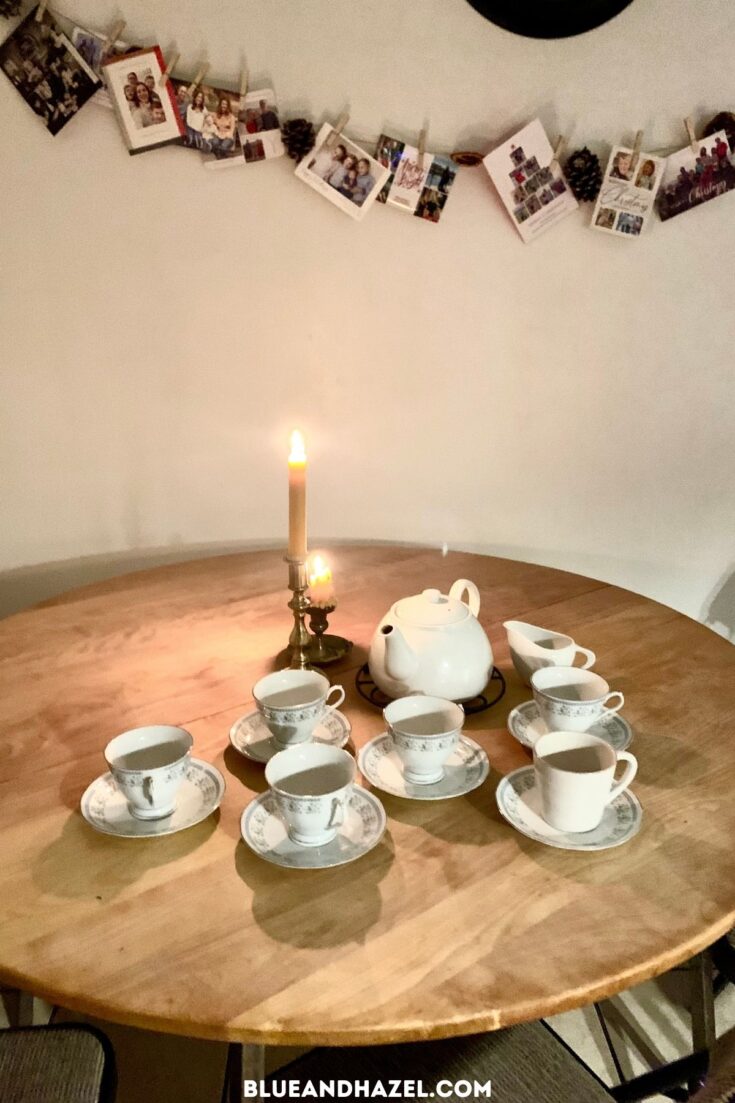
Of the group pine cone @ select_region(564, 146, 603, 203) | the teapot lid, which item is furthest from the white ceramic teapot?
pine cone @ select_region(564, 146, 603, 203)

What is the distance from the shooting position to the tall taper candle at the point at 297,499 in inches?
42.6

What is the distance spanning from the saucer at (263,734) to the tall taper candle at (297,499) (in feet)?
0.77

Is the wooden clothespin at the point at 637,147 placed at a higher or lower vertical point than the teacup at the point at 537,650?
higher

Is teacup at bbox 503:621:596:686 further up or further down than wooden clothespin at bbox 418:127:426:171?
further down

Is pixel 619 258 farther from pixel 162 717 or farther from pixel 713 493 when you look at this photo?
pixel 162 717

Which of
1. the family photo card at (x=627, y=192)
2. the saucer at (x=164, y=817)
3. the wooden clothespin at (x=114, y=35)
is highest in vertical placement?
the wooden clothespin at (x=114, y=35)

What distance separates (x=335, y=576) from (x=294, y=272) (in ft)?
2.19

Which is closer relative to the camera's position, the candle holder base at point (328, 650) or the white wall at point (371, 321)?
the candle holder base at point (328, 650)

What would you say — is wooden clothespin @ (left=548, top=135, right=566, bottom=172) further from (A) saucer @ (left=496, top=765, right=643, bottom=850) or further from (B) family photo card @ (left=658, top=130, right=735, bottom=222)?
(A) saucer @ (left=496, top=765, right=643, bottom=850)

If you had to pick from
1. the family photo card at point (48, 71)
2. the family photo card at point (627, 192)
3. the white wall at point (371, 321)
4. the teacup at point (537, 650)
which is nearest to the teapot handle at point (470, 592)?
the teacup at point (537, 650)

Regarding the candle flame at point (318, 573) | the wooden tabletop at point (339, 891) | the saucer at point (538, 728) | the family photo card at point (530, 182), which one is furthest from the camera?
the family photo card at point (530, 182)

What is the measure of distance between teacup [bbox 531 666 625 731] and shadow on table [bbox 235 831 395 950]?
→ 245 mm

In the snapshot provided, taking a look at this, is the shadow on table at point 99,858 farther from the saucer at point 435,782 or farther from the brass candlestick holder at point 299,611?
the brass candlestick holder at point 299,611

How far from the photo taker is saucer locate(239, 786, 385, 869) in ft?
2.53
